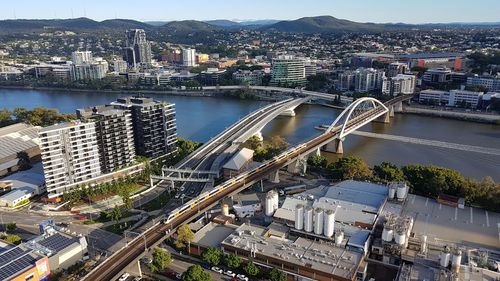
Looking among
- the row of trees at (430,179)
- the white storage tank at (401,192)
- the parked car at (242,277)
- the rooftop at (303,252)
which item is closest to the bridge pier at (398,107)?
the row of trees at (430,179)

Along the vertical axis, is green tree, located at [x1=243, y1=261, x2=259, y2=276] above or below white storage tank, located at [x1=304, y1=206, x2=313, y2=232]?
below

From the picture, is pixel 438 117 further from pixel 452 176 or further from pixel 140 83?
pixel 140 83

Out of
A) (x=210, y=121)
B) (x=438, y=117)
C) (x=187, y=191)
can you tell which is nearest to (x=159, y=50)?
(x=210, y=121)

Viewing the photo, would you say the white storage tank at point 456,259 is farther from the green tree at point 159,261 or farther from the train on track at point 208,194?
the train on track at point 208,194

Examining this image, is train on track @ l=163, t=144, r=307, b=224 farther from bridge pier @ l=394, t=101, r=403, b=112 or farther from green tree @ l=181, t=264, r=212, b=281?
bridge pier @ l=394, t=101, r=403, b=112

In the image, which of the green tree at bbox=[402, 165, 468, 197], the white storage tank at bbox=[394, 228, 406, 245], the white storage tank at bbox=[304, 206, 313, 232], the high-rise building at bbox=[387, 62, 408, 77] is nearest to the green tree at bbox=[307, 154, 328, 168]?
the green tree at bbox=[402, 165, 468, 197]

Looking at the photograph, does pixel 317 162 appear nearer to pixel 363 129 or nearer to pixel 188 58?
pixel 363 129

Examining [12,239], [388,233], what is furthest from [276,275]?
[12,239]
